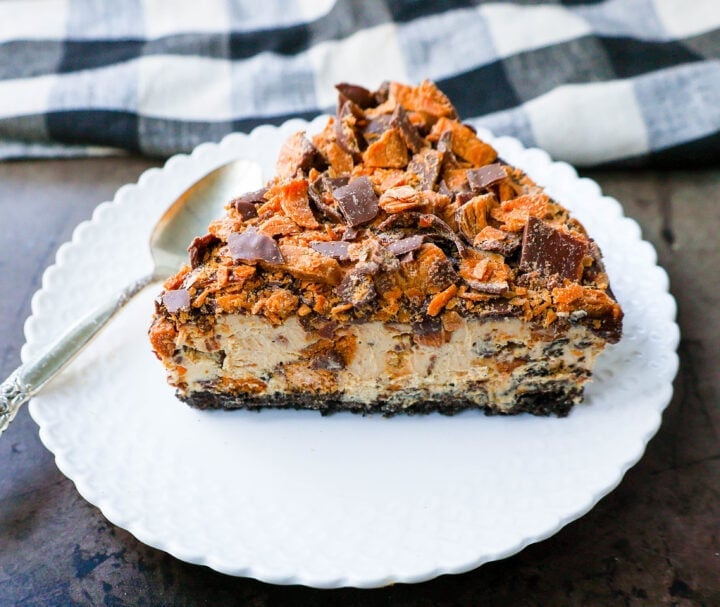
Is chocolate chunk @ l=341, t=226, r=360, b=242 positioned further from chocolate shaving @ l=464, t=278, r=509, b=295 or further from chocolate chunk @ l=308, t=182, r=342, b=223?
chocolate shaving @ l=464, t=278, r=509, b=295

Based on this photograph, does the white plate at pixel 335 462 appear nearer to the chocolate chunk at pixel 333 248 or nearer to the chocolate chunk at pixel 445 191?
the chocolate chunk at pixel 333 248

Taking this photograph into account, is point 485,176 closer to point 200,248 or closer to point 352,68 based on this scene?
point 200,248

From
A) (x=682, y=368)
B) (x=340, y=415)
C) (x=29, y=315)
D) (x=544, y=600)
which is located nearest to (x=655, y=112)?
(x=682, y=368)

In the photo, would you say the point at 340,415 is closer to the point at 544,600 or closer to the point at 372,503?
the point at 372,503

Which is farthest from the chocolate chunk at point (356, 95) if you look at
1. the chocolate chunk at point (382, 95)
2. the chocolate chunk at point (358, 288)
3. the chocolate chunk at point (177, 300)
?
the chocolate chunk at point (177, 300)

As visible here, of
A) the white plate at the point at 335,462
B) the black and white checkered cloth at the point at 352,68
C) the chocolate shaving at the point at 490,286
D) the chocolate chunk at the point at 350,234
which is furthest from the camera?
the black and white checkered cloth at the point at 352,68

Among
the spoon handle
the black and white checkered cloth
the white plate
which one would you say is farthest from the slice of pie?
the black and white checkered cloth

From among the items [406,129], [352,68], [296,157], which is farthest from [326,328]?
[352,68]
